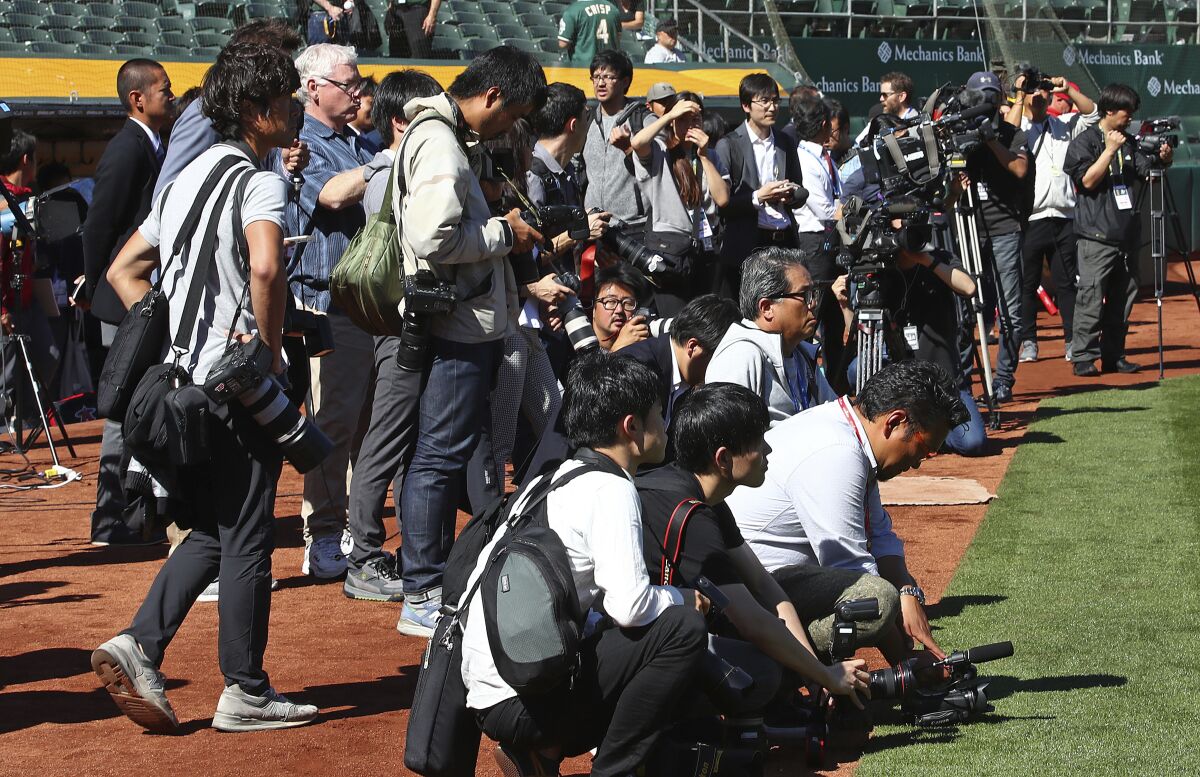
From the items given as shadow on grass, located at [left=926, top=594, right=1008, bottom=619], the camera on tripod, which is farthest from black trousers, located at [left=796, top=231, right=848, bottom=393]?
shadow on grass, located at [left=926, top=594, right=1008, bottom=619]

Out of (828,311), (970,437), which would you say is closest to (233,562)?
(970,437)

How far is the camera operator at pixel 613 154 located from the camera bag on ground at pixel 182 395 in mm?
→ 4362

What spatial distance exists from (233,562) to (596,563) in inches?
53.4

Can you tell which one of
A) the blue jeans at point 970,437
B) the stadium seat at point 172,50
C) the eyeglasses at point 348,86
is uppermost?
the stadium seat at point 172,50

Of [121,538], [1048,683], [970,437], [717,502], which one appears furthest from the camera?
[970,437]

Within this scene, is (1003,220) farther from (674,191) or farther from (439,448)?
(439,448)

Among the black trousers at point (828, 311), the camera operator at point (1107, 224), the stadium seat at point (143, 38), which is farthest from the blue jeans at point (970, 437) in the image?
the stadium seat at point (143, 38)

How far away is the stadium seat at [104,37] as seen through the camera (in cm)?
1464

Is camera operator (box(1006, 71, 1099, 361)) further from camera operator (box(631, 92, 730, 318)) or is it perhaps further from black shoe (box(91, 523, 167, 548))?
black shoe (box(91, 523, 167, 548))

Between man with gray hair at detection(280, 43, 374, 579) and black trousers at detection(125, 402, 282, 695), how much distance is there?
1.89 metres

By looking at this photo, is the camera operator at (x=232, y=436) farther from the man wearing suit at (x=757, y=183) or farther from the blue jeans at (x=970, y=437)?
the blue jeans at (x=970, y=437)

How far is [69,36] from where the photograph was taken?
14484 mm

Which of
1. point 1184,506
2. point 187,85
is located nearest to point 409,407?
point 1184,506

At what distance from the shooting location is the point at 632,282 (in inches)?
257
